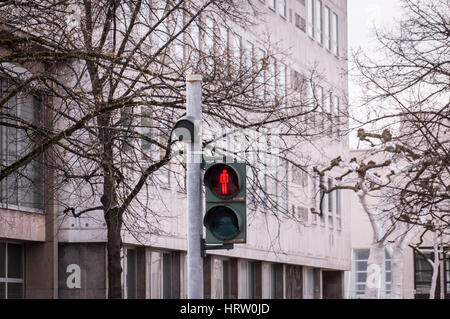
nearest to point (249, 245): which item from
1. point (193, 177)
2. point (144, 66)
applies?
point (144, 66)

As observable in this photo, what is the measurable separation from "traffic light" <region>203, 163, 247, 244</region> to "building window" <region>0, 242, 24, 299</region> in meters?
17.5

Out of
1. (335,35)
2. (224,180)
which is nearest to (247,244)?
(335,35)

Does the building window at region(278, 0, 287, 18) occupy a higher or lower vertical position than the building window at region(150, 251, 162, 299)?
higher

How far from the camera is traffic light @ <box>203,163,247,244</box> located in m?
11.0

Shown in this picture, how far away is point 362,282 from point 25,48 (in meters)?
76.8

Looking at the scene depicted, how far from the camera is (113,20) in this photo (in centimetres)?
2138

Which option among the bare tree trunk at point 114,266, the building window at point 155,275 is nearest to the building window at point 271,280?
the building window at point 155,275

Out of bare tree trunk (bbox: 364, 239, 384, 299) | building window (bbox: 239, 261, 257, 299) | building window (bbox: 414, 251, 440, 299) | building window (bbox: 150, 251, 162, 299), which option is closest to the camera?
building window (bbox: 150, 251, 162, 299)

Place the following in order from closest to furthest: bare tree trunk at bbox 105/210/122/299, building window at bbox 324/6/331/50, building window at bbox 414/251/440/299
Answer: bare tree trunk at bbox 105/210/122/299 < building window at bbox 324/6/331/50 < building window at bbox 414/251/440/299

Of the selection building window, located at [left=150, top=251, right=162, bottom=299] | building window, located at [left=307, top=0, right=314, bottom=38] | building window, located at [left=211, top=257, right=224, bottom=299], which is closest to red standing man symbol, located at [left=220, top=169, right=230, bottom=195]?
building window, located at [left=150, top=251, right=162, bottom=299]

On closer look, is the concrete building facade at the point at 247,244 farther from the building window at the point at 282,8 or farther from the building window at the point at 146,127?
the building window at the point at 146,127

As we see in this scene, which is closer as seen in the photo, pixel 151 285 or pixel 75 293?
pixel 75 293

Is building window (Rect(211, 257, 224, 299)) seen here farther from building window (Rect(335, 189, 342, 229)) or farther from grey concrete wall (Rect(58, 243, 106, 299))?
building window (Rect(335, 189, 342, 229))
